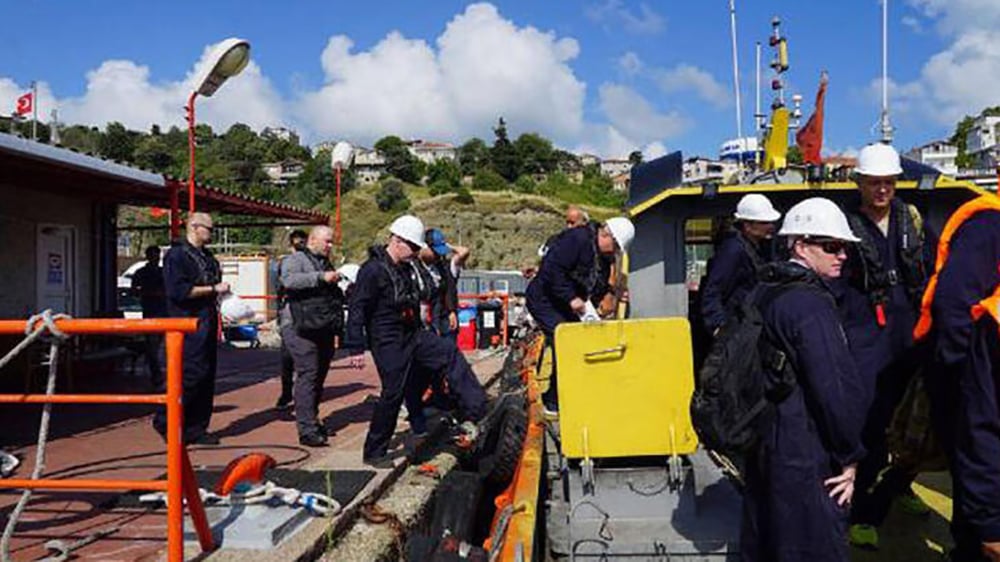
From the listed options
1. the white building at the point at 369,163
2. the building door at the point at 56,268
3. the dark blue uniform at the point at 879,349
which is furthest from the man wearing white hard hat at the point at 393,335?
the white building at the point at 369,163

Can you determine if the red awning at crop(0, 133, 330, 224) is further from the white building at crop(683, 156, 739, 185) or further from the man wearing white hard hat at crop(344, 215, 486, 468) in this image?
the white building at crop(683, 156, 739, 185)

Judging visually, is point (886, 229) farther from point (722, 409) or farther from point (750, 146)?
point (750, 146)

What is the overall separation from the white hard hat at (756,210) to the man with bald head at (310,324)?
3452mm

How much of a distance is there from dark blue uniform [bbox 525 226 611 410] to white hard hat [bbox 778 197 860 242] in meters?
3.11

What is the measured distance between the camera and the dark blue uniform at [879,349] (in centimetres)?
400

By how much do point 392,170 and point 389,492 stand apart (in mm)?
114080

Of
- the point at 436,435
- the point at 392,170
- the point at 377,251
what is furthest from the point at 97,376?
the point at 392,170

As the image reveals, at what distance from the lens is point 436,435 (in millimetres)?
7230

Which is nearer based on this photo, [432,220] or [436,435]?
[436,435]

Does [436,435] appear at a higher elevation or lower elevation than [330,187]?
lower

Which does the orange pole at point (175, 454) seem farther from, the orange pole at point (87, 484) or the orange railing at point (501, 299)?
the orange railing at point (501, 299)

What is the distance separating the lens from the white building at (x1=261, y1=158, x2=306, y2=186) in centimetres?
11319

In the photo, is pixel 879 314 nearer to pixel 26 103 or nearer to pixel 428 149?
pixel 26 103

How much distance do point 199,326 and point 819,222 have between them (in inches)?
178
